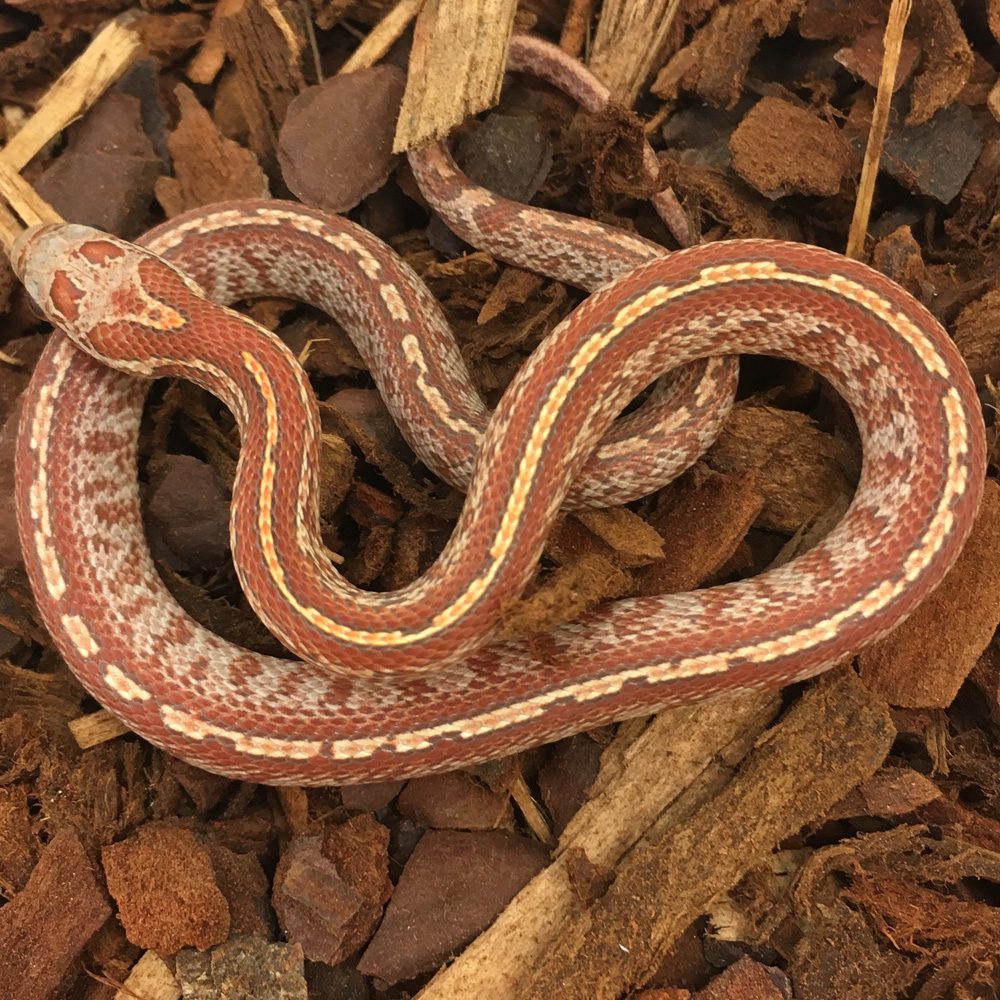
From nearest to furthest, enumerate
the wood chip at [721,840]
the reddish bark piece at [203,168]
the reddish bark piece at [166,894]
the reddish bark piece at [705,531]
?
the wood chip at [721,840], the reddish bark piece at [166,894], the reddish bark piece at [705,531], the reddish bark piece at [203,168]

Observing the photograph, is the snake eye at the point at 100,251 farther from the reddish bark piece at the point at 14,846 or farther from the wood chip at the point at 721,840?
the wood chip at the point at 721,840

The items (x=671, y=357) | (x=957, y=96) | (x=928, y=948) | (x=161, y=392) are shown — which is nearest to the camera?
(x=928, y=948)

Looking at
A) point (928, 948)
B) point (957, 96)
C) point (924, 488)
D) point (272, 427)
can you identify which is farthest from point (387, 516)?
point (957, 96)

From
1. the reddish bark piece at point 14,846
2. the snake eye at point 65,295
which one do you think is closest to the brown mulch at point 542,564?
the reddish bark piece at point 14,846

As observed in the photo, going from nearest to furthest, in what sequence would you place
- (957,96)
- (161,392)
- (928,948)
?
(928,948) → (957,96) → (161,392)

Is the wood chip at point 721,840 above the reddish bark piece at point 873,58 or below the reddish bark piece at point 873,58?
below

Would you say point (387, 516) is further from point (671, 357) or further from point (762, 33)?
point (762, 33)
